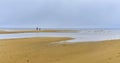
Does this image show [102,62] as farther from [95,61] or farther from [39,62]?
[39,62]

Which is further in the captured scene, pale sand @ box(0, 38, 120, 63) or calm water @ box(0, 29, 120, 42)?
calm water @ box(0, 29, 120, 42)

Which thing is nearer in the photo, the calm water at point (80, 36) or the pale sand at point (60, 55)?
the pale sand at point (60, 55)

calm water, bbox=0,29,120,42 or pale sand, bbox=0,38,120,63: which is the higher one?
pale sand, bbox=0,38,120,63

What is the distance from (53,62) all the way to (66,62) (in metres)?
0.57

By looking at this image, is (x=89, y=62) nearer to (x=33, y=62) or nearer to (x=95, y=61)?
(x=95, y=61)

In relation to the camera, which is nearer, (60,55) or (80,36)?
(60,55)

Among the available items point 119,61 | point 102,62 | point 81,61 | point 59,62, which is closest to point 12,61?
point 59,62

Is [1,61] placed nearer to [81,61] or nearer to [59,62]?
[59,62]

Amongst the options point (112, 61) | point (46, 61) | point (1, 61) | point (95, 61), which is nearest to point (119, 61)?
point (112, 61)

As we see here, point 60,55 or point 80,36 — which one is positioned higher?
point 60,55

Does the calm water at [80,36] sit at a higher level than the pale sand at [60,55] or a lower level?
lower

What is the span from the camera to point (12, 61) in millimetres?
10906

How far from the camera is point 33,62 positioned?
1067cm

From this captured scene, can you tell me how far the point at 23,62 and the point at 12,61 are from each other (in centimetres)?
66
